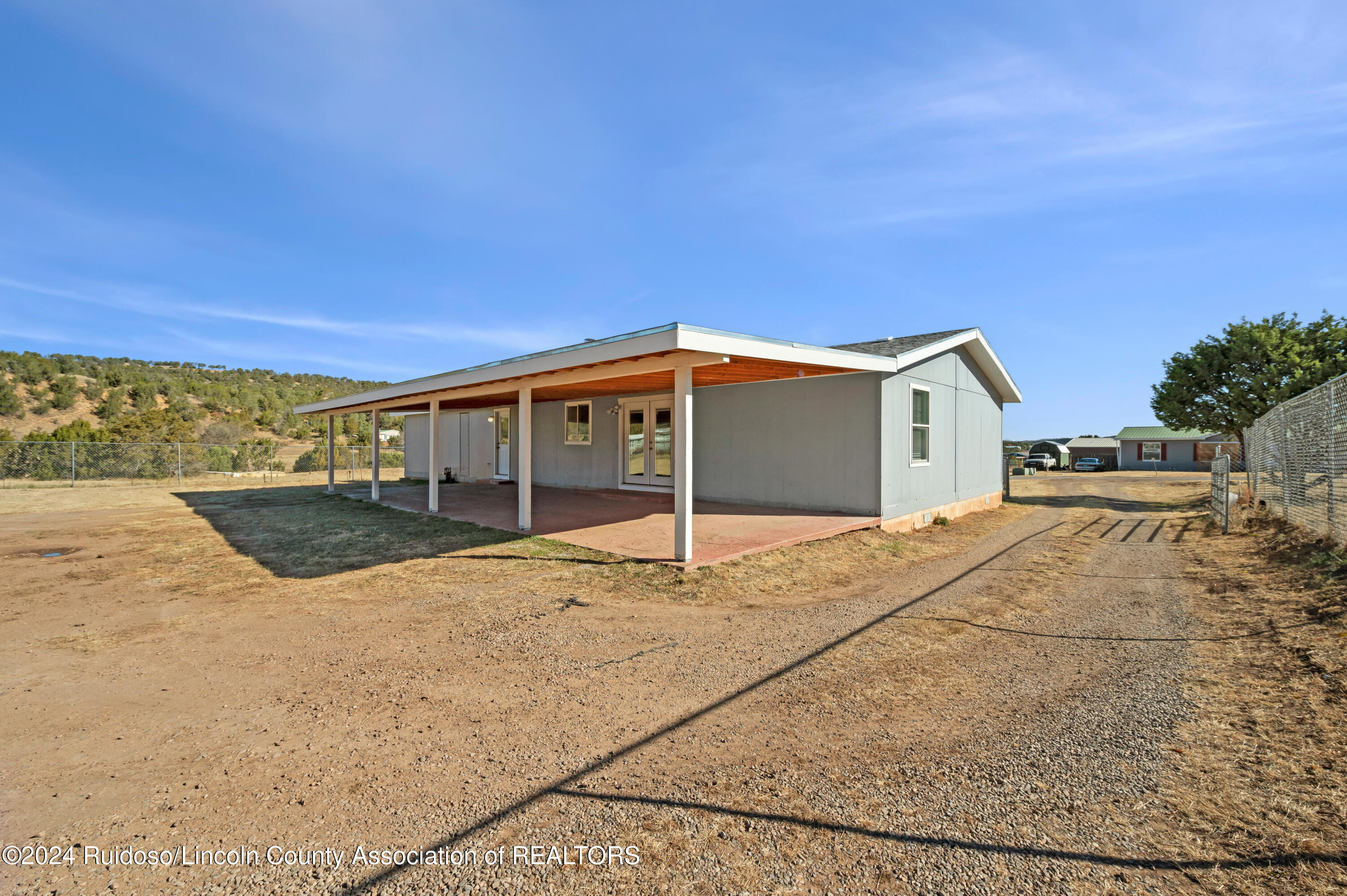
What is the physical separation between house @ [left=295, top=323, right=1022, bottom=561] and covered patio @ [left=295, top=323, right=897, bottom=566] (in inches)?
1.3

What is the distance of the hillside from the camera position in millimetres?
30344

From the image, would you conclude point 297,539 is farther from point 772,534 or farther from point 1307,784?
point 1307,784

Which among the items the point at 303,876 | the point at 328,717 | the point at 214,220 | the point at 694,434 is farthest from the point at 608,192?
the point at 303,876

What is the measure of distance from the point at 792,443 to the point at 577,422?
6301 millimetres

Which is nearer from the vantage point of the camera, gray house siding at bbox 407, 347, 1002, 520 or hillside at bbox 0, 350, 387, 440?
gray house siding at bbox 407, 347, 1002, 520

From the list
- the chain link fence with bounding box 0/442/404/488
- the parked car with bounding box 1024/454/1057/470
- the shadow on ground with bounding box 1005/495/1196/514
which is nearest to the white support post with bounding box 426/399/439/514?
the chain link fence with bounding box 0/442/404/488

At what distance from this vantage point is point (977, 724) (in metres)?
2.98

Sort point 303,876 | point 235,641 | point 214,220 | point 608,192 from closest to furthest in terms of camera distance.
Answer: point 303,876 < point 235,641 < point 608,192 < point 214,220

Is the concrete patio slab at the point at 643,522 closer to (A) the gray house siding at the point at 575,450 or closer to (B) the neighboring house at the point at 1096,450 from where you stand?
(A) the gray house siding at the point at 575,450

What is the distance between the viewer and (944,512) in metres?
11.1

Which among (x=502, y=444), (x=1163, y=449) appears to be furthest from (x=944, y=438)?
(x=1163, y=449)

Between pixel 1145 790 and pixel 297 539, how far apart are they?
9766mm

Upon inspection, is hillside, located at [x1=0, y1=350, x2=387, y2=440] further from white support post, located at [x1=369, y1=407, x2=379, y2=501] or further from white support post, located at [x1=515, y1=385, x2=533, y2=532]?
white support post, located at [x1=515, y1=385, x2=533, y2=532]

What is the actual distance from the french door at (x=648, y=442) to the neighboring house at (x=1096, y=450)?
4294 centimetres
